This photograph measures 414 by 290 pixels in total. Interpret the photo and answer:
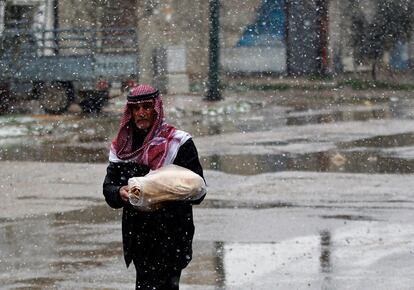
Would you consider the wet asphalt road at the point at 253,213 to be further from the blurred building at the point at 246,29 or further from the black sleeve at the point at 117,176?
the blurred building at the point at 246,29

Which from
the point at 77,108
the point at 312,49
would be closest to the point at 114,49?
the point at 77,108

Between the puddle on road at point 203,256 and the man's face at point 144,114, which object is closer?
the man's face at point 144,114

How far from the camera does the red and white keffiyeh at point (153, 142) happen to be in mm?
6355

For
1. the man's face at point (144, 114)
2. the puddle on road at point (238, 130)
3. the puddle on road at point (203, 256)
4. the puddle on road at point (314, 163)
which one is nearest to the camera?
the man's face at point (144, 114)

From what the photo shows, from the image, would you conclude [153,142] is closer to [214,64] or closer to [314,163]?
[314,163]

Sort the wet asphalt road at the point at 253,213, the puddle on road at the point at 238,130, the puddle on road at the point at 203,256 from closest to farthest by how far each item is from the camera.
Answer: the puddle on road at the point at 203,256 → the wet asphalt road at the point at 253,213 → the puddle on road at the point at 238,130

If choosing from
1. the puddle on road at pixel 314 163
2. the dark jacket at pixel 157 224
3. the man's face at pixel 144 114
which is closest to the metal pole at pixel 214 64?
the puddle on road at pixel 314 163

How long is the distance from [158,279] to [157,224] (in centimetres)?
31

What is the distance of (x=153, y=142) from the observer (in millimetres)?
6371

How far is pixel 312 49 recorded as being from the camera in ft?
128

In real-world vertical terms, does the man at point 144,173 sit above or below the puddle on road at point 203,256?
above

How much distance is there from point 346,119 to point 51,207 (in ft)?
37.7

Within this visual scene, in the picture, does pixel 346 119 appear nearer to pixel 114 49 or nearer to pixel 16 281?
pixel 114 49

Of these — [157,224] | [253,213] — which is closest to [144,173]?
[157,224]
